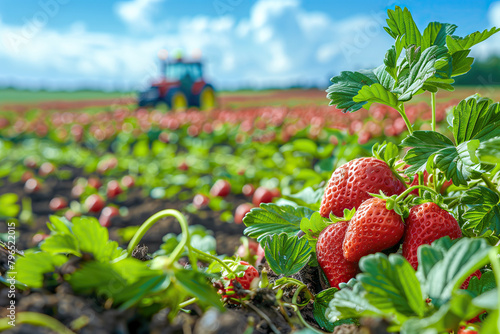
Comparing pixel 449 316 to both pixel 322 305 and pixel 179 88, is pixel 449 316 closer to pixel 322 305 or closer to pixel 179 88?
pixel 322 305

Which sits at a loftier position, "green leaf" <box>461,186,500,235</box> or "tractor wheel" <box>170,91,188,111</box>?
"tractor wheel" <box>170,91,188,111</box>

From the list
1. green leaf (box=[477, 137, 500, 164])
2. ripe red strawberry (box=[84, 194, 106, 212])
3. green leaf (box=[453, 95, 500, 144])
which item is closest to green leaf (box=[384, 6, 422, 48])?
green leaf (box=[453, 95, 500, 144])

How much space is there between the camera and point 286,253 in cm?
79

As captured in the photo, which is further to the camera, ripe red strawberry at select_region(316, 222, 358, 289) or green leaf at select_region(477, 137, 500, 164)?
ripe red strawberry at select_region(316, 222, 358, 289)

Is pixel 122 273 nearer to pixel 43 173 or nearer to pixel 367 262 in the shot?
pixel 367 262

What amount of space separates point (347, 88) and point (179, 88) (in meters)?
9.52

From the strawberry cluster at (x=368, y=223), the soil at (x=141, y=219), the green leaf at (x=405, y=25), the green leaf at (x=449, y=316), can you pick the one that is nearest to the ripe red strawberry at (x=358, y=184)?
the strawberry cluster at (x=368, y=223)

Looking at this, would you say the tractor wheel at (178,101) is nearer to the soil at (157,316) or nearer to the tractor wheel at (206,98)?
the tractor wheel at (206,98)

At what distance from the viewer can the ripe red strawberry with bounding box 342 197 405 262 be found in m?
0.73

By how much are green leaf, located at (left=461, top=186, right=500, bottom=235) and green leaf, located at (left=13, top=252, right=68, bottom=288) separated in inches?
26.1

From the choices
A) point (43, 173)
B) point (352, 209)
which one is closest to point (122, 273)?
point (352, 209)

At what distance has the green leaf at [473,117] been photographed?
2.36 feet

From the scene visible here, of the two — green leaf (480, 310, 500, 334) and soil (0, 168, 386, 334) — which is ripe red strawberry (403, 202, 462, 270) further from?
green leaf (480, 310, 500, 334)

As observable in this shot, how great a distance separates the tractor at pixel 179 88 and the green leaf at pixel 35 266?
8673 millimetres
